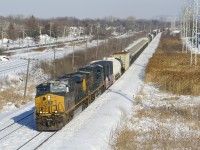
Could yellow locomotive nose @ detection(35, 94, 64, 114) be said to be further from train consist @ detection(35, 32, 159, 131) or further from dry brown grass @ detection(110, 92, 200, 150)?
dry brown grass @ detection(110, 92, 200, 150)

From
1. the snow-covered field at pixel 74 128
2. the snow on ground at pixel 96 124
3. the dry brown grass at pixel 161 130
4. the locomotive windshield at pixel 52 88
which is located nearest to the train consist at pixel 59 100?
the locomotive windshield at pixel 52 88

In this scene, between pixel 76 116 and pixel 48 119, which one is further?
pixel 76 116

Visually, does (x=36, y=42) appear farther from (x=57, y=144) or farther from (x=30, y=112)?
(x=57, y=144)

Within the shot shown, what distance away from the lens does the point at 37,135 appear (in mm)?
20312

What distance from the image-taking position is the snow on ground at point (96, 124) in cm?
1822

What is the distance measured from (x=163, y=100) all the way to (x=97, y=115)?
8.26 meters

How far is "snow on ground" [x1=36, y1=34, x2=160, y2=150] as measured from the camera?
59.8 ft

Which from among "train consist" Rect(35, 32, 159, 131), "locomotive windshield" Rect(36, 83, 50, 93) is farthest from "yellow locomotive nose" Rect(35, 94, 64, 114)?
"locomotive windshield" Rect(36, 83, 50, 93)

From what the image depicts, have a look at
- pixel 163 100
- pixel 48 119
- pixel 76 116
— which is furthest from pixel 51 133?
pixel 163 100

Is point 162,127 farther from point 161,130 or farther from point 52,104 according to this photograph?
point 52,104

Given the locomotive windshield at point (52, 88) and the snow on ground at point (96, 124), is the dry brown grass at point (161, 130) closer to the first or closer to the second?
the snow on ground at point (96, 124)

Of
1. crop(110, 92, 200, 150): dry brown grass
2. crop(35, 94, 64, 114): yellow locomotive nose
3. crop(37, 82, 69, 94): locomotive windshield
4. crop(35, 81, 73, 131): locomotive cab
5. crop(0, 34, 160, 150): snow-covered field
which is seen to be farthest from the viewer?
crop(37, 82, 69, 94): locomotive windshield

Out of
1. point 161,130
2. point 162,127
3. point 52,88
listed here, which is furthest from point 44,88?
point 162,127

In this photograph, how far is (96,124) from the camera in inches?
866
